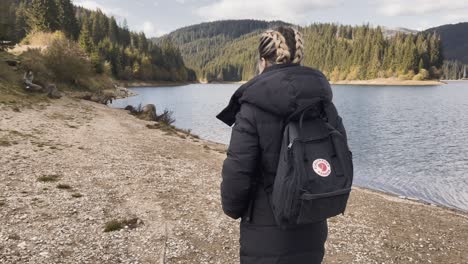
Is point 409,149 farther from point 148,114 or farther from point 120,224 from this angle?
point 120,224

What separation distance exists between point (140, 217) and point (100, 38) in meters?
158

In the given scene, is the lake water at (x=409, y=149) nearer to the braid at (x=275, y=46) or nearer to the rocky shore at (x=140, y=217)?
the rocky shore at (x=140, y=217)

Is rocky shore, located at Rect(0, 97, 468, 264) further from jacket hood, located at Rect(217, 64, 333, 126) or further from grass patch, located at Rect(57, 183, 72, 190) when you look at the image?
jacket hood, located at Rect(217, 64, 333, 126)

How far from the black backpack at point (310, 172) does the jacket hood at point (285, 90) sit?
90 mm

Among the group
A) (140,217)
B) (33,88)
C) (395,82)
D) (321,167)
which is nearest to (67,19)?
(33,88)

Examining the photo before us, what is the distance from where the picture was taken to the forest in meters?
88.4

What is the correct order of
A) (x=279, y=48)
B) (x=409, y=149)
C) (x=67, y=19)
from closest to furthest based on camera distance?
(x=279, y=48), (x=409, y=149), (x=67, y=19)

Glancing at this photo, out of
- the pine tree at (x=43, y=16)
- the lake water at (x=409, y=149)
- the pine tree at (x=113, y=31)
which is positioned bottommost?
the lake water at (x=409, y=149)

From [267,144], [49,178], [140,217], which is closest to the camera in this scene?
[267,144]

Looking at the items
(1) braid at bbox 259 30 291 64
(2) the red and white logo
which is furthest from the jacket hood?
(2) the red and white logo

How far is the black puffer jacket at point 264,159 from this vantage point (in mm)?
3492

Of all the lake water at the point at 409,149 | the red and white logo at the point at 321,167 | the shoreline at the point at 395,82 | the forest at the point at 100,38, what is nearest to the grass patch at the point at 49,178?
the red and white logo at the point at 321,167

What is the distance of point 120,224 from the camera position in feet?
34.3

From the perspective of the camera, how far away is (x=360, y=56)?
181250 millimetres
